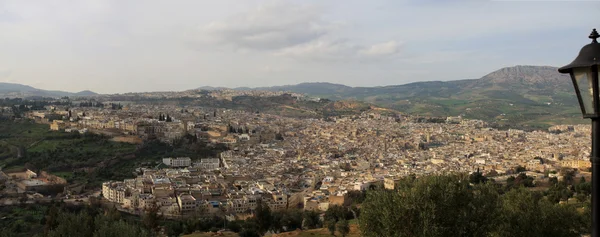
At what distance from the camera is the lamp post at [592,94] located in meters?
2.51

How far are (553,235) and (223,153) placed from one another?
40.6 metres

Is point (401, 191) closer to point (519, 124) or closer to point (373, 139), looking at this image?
point (373, 139)

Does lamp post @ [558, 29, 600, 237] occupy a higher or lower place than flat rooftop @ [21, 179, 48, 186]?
higher

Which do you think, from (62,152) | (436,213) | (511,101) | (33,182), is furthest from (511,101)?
(436,213)

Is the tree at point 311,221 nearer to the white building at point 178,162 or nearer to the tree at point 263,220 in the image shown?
the tree at point 263,220

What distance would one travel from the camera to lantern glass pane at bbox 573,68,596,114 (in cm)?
253

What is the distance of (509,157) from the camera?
48.1m

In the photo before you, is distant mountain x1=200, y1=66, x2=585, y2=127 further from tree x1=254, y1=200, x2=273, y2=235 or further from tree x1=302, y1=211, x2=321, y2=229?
tree x1=254, y1=200, x2=273, y2=235


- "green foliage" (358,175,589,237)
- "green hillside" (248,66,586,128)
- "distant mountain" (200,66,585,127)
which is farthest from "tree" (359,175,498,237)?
"green hillside" (248,66,586,128)

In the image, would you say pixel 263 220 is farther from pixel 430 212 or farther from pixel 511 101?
pixel 511 101

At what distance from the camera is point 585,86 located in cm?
257

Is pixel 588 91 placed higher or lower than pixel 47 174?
higher

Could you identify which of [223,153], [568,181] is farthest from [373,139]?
[568,181]

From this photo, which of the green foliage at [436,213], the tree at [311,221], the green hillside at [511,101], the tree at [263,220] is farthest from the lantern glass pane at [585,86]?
the green hillside at [511,101]
